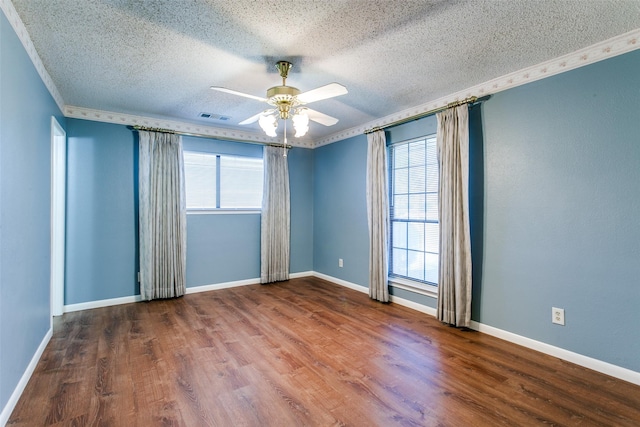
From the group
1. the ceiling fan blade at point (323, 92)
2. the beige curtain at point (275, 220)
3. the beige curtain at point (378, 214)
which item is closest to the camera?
the ceiling fan blade at point (323, 92)

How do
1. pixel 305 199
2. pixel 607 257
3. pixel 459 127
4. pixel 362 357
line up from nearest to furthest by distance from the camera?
pixel 607 257 → pixel 362 357 → pixel 459 127 → pixel 305 199

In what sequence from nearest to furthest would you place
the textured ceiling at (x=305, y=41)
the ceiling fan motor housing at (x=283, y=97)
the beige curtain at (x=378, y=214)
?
the textured ceiling at (x=305, y=41), the ceiling fan motor housing at (x=283, y=97), the beige curtain at (x=378, y=214)

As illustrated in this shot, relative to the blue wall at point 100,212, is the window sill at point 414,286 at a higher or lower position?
lower

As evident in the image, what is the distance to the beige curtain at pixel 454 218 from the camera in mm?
3092

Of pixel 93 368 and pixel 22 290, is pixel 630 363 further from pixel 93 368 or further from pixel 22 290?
pixel 22 290

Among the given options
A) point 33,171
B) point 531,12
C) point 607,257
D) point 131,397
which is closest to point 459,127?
point 531,12

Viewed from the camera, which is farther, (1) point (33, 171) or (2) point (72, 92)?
(2) point (72, 92)

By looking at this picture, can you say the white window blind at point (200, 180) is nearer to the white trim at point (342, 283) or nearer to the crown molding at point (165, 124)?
the crown molding at point (165, 124)

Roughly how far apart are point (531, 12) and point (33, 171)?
3720 mm

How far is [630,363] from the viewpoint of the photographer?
87.1 inches

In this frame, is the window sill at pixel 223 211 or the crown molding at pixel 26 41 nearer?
the crown molding at pixel 26 41

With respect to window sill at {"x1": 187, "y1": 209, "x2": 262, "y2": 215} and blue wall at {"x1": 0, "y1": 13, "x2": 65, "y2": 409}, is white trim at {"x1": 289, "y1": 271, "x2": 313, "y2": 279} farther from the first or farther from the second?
blue wall at {"x1": 0, "y1": 13, "x2": 65, "y2": 409}

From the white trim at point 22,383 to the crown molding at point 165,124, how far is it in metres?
2.57

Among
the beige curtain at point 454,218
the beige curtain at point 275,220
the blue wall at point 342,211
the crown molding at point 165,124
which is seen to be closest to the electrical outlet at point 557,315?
the beige curtain at point 454,218
